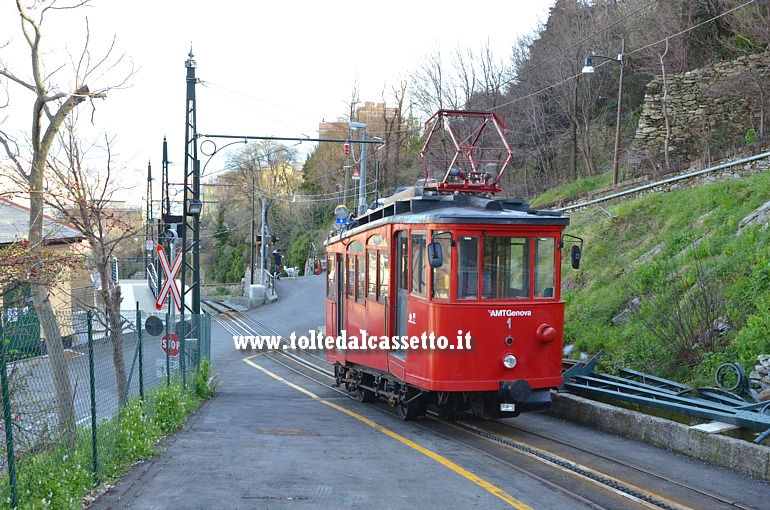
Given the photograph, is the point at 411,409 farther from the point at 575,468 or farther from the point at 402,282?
the point at 575,468

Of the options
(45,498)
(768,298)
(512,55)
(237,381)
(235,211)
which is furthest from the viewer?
Result: (235,211)

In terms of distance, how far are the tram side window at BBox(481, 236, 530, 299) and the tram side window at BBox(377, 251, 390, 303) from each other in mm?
1926

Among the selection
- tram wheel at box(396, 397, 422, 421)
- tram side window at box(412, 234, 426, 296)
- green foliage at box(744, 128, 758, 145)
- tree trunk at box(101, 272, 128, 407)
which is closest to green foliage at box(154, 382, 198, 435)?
tree trunk at box(101, 272, 128, 407)

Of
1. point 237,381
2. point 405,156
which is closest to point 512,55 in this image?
point 405,156

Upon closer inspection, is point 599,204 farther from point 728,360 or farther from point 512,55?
A: point 512,55

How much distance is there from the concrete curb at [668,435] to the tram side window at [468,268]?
2.74 meters

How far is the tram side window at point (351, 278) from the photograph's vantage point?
14.5 metres

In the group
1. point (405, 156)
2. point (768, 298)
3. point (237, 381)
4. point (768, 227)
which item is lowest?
point (237, 381)

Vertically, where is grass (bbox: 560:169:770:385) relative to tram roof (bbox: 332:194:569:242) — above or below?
below

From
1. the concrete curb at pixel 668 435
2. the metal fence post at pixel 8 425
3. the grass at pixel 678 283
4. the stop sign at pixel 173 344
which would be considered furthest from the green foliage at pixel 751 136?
the metal fence post at pixel 8 425

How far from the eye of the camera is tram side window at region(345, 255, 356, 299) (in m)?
14.5

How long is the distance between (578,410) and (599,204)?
583 inches

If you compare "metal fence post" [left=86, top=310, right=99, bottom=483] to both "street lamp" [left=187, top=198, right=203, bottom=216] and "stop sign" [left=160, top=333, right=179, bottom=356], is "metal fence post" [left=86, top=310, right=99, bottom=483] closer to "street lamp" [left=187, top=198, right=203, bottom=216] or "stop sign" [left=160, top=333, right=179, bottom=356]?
"stop sign" [left=160, top=333, right=179, bottom=356]

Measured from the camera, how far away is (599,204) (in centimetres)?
2591
